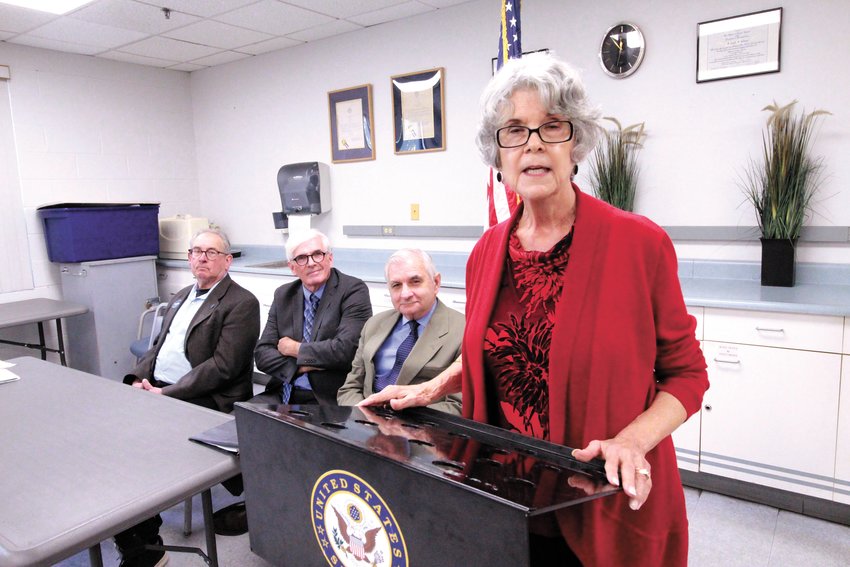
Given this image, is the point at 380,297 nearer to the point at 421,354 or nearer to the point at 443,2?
the point at 421,354

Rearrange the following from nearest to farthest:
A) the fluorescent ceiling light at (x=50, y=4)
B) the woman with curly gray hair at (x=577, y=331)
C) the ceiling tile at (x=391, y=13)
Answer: the woman with curly gray hair at (x=577, y=331) < the fluorescent ceiling light at (x=50, y=4) < the ceiling tile at (x=391, y=13)

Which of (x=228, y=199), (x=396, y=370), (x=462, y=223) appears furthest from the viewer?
(x=228, y=199)

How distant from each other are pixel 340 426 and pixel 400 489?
19 centimetres

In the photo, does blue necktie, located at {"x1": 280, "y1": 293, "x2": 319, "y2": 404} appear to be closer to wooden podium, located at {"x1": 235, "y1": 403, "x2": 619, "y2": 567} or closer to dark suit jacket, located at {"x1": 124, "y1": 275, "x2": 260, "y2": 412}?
dark suit jacket, located at {"x1": 124, "y1": 275, "x2": 260, "y2": 412}

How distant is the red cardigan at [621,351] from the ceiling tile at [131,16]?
3317 mm

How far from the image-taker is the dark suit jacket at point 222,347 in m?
2.36

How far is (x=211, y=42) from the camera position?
13.4 ft

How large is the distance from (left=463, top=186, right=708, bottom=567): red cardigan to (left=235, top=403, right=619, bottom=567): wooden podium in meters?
0.17

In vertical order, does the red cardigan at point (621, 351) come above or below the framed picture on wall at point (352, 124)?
below

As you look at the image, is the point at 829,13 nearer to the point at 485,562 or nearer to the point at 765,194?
the point at 765,194

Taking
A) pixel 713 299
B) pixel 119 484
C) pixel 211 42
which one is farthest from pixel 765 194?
pixel 211 42

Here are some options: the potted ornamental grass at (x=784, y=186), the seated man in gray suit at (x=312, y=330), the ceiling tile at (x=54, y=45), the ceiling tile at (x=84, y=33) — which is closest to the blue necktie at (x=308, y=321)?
the seated man in gray suit at (x=312, y=330)

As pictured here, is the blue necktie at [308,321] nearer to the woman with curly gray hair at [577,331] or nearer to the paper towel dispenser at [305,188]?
the woman with curly gray hair at [577,331]

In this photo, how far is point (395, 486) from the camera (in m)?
0.77
